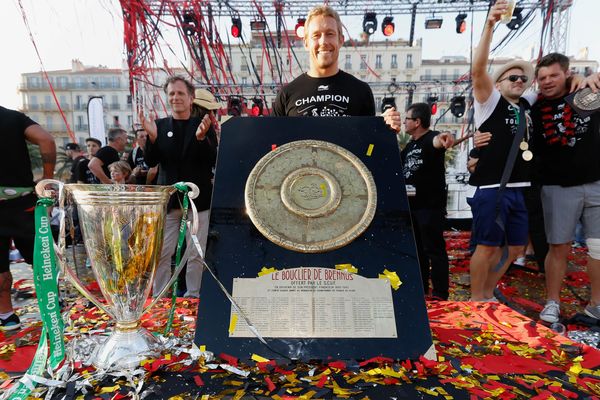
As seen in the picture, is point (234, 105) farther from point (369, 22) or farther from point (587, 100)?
point (587, 100)

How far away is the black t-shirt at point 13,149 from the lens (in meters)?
2.26

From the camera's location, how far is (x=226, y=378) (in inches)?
46.6

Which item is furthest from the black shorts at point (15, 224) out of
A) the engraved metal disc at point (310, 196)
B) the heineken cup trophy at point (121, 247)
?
the engraved metal disc at point (310, 196)

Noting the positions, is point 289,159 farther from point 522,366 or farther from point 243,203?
point 522,366

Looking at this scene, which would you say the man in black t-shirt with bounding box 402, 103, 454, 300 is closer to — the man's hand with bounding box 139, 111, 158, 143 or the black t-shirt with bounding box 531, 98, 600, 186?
the black t-shirt with bounding box 531, 98, 600, 186

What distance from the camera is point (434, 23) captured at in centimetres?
1055

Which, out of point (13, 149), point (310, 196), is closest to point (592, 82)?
point (310, 196)

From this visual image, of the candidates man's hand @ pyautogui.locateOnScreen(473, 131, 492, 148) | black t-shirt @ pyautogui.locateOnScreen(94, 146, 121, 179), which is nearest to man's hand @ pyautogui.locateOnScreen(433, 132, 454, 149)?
man's hand @ pyautogui.locateOnScreen(473, 131, 492, 148)

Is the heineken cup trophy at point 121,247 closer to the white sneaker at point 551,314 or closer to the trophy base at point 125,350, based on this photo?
the trophy base at point 125,350

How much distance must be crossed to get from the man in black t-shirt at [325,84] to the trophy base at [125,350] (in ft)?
4.31

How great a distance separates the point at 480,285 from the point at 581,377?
1.07m

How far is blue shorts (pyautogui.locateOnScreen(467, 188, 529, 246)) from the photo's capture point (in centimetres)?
224

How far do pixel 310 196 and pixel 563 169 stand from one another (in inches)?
73.5

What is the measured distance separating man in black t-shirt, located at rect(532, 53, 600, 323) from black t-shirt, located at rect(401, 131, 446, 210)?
667 millimetres
